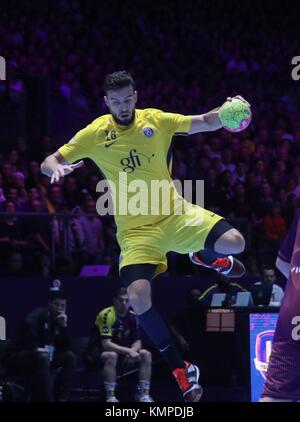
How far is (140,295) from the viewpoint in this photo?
804cm

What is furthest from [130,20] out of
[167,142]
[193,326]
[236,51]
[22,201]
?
[167,142]

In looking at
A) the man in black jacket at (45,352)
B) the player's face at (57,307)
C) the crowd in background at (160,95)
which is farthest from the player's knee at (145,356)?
the crowd in background at (160,95)

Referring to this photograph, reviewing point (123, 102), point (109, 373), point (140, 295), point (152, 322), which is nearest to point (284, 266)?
point (140, 295)

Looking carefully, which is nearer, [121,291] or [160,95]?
[121,291]

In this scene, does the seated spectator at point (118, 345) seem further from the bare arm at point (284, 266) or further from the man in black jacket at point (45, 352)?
the bare arm at point (284, 266)

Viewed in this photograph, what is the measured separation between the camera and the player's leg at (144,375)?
40.7 feet

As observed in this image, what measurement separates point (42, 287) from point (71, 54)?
8.26 metres

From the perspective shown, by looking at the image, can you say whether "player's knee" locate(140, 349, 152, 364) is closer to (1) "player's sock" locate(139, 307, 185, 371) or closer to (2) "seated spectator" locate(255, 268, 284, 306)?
(2) "seated spectator" locate(255, 268, 284, 306)

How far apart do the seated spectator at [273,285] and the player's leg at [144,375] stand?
1983 mm

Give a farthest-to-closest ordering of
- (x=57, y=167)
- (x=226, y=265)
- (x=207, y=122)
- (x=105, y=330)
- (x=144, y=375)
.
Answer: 1. (x=105, y=330)
2. (x=144, y=375)
3. (x=226, y=265)
4. (x=207, y=122)
5. (x=57, y=167)

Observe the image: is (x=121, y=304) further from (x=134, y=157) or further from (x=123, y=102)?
(x=123, y=102)

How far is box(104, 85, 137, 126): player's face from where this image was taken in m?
8.20

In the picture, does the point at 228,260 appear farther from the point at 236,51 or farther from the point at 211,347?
the point at 236,51

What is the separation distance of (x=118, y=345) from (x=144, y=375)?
658 mm
